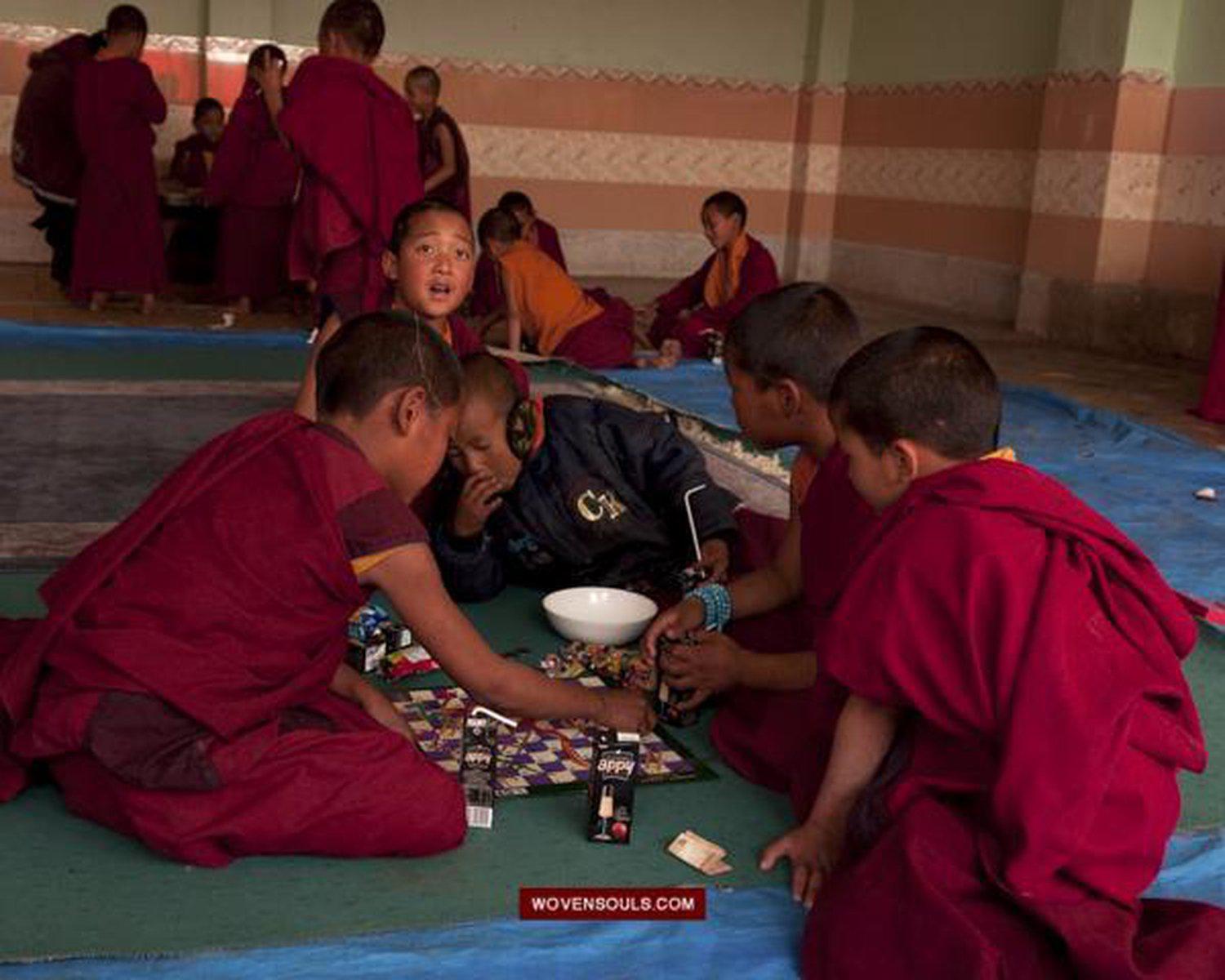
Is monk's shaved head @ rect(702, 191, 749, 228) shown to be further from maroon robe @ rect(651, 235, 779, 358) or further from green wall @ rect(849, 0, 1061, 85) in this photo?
green wall @ rect(849, 0, 1061, 85)

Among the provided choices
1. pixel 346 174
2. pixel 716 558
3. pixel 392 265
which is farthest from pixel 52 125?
pixel 716 558

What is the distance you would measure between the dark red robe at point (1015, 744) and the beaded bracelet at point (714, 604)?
0.67 meters

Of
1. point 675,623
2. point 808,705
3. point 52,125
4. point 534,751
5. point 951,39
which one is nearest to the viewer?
point 808,705

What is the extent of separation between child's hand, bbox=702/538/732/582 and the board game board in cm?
47

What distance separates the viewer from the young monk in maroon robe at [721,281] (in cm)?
657

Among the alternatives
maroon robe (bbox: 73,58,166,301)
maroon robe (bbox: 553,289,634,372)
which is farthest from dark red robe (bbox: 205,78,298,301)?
maroon robe (bbox: 553,289,634,372)

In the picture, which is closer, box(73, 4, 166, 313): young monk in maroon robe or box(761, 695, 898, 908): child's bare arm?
box(761, 695, 898, 908): child's bare arm

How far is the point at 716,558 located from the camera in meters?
2.95

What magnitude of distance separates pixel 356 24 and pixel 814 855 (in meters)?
3.64

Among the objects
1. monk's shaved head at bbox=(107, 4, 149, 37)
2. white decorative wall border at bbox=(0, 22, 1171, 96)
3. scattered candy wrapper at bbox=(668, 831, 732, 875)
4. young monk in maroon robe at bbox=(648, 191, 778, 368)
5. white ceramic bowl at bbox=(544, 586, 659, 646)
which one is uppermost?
white decorative wall border at bbox=(0, 22, 1171, 96)

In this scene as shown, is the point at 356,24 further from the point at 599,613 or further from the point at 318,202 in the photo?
the point at 599,613

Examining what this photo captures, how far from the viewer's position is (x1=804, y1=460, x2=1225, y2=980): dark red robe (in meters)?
1.69

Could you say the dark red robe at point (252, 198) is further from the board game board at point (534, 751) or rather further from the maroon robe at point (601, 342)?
the board game board at point (534, 751)

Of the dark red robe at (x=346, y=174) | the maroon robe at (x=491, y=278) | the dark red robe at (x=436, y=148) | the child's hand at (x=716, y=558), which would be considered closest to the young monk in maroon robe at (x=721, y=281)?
the maroon robe at (x=491, y=278)
